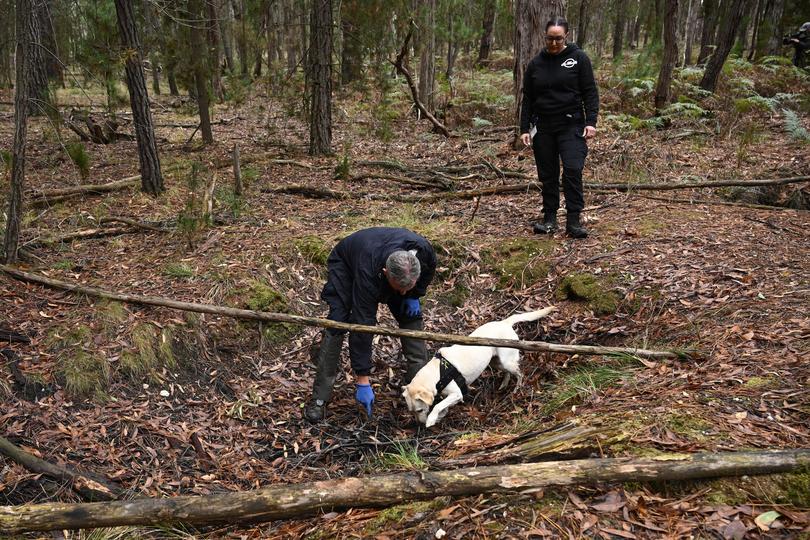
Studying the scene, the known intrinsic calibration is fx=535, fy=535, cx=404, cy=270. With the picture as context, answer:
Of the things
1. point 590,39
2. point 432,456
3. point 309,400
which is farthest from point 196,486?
point 590,39

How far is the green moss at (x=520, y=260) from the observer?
226 inches

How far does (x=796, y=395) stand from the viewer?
3.10 meters

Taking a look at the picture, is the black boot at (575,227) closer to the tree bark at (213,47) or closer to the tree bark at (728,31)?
the tree bark at (213,47)

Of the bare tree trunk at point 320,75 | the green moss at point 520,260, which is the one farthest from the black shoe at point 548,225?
the bare tree trunk at point 320,75

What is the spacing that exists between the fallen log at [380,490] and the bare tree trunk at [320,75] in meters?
8.21

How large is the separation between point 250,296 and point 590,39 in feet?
105

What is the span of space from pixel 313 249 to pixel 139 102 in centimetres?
335

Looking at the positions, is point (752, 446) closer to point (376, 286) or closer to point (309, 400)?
point (376, 286)

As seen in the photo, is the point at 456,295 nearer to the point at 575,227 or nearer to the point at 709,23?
the point at 575,227

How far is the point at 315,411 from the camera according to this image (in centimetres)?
445

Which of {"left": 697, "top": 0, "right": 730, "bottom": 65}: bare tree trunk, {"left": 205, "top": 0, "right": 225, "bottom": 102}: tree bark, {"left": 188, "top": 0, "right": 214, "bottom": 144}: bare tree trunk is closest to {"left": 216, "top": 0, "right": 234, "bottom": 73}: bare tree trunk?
{"left": 205, "top": 0, "right": 225, "bottom": 102}: tree bark

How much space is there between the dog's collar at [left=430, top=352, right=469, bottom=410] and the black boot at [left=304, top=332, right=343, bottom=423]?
85 centimetres

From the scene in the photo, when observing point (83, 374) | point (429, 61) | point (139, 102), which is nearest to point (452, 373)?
point (83, 374)

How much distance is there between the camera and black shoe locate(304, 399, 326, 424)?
4.44 meters
